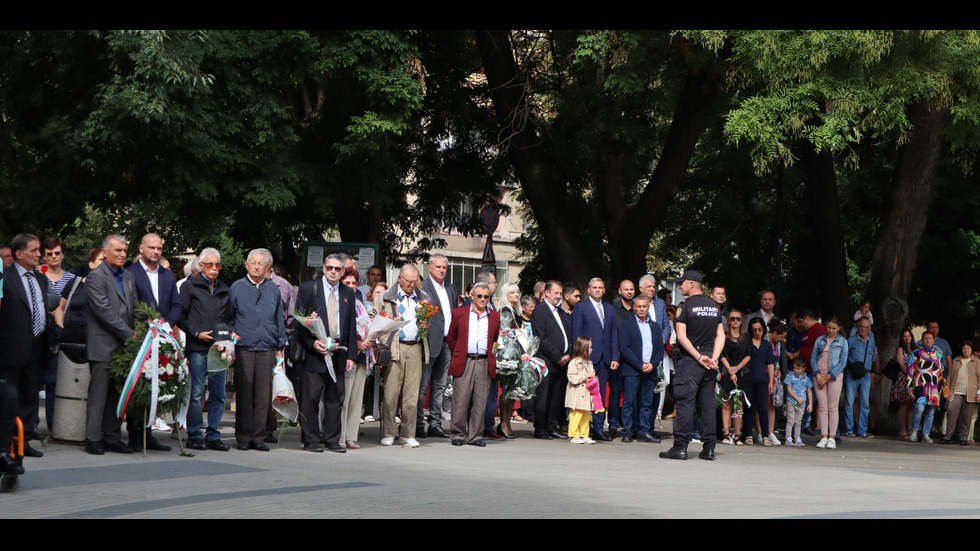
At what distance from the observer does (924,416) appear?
786 inches

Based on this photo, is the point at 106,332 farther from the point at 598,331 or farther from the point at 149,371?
the point at 598,331

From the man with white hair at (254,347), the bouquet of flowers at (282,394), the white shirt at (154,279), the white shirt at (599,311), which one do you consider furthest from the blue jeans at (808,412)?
the white shirt at (154,279)

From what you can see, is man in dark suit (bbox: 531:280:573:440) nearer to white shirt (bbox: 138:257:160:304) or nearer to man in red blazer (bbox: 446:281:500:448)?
man in red blazer (bbox: 446:281:500:448)

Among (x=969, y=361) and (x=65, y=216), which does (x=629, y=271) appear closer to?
(x=969, y=361)

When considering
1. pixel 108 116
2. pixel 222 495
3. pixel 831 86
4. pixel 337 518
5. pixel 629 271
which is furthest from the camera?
pixel 629 271

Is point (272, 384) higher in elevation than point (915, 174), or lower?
lower

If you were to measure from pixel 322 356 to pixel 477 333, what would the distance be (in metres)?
2.35

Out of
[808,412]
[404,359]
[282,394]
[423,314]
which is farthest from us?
[808,412]

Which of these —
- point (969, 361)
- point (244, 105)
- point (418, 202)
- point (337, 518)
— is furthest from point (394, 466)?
point (418, 202)

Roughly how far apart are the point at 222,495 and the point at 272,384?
4058 millimetres

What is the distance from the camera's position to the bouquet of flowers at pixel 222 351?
12.5 metres

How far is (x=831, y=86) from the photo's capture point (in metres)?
16.0

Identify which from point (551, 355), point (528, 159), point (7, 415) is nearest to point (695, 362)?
point (551, 355)

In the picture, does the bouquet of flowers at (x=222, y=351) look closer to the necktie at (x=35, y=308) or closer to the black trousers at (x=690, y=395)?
the necktie at (x=35, y=308)
